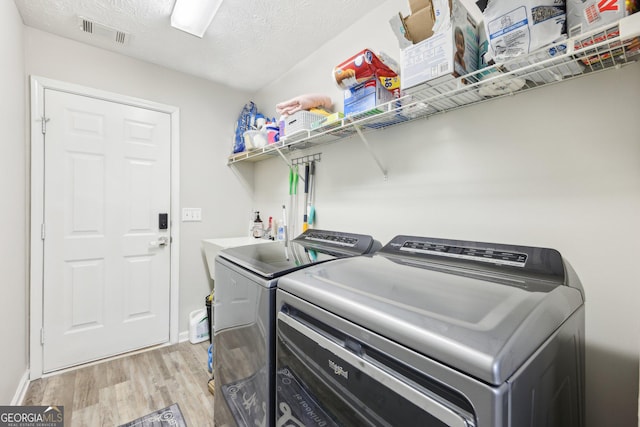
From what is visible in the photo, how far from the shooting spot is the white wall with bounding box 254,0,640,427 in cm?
86

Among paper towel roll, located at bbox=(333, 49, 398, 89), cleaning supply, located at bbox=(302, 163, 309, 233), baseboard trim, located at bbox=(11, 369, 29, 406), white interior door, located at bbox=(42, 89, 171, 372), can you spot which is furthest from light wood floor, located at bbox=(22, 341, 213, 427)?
paper towel roll, located at bbox=(333, 49, 398, 89)

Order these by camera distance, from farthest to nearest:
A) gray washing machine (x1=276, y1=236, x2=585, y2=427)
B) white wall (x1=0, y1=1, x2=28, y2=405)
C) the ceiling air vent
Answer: the ceiling air vent < white wall (x1=0, y1=1, x2=28, y2=405) < gray washing machine (x1=276, y1=236, x2=585, y2=427)

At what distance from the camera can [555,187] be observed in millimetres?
989

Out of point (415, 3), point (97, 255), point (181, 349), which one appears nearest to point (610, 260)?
point (415, 3)

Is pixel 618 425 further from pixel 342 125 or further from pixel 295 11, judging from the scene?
pixel 295 11

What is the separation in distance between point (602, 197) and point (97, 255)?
9.77 ft

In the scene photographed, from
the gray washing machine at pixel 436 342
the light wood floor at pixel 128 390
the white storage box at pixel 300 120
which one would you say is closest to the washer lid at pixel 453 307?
the gray washing machine at pixel 436 342

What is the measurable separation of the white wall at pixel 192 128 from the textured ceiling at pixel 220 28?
0.11 metres

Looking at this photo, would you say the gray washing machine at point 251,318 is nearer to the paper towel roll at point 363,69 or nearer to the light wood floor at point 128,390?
the light wood floor at point 128,390

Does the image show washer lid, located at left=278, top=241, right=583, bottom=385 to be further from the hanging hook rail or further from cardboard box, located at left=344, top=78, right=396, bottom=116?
the hanging hook rail

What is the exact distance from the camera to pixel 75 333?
2088mm

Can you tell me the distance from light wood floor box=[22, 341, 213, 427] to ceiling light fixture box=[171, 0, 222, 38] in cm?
239

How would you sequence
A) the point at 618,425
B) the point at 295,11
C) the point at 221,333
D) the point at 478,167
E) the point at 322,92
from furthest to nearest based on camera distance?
the point at 322,92 → the point at 295,11 → the point at 221,333 → the point at 478,167 → the point at 618,425

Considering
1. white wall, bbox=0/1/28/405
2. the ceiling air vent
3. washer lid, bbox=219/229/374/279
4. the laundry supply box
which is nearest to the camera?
the laundry supply box
